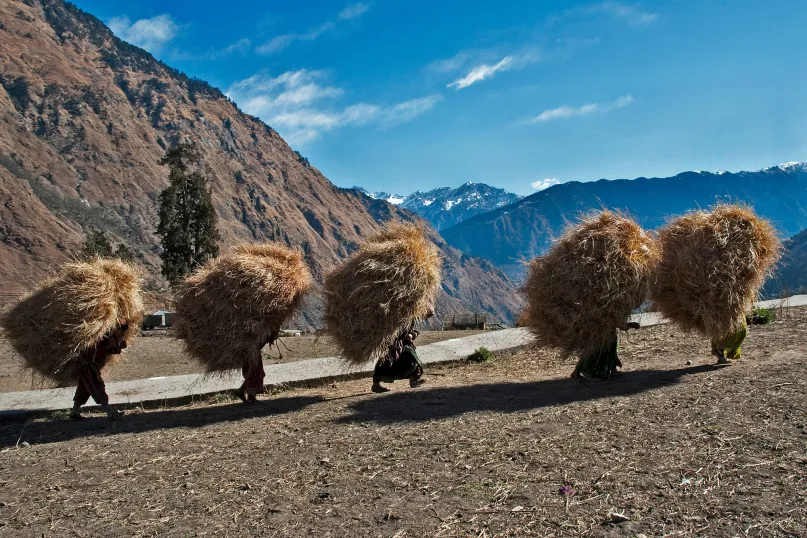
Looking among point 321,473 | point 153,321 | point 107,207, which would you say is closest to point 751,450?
point 321,473

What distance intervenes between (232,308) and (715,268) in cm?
635

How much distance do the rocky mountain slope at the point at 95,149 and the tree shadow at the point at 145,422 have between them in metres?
49.9

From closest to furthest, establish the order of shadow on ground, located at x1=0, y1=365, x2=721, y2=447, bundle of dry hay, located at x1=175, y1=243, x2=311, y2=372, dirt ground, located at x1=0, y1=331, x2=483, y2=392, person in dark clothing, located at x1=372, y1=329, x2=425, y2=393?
shadow on ground, located at x1=0, y1=365, x2=721, y2=447 < bundle of dry hay, located at x1=175, y1=243, x2=311, y2=372 < person in dark clothing, located at x1=372, y1=329, x2=425, y2=393 < dirt ground, located at x1=0, y1=331, x2=483, y2=392

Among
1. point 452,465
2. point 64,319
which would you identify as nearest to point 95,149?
A: point 64,319

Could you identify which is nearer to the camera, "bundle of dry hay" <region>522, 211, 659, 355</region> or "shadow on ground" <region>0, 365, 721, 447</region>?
"shadow on ground" <region>0, 365, 721, 447</region>

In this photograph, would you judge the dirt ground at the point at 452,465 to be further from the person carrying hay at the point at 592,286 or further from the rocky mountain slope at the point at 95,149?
the rocky mountain slope at the point at 95,149

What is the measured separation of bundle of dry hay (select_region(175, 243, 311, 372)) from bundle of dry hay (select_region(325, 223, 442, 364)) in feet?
2.43

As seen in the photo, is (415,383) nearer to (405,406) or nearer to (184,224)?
(405,406)

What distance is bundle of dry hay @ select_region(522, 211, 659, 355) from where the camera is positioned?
24.5ft

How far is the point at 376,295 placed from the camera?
24.9 feet

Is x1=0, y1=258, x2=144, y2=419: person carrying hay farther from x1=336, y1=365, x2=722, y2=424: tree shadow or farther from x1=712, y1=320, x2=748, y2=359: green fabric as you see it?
x1=712, y1=320, x2=748, y2=359: green fabric

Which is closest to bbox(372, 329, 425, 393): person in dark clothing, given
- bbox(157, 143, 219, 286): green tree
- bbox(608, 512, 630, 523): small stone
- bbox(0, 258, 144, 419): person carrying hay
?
bbox(0, 258, 144, 419): person carrying hay

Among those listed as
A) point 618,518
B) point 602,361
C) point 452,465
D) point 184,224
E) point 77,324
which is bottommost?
point 618,518

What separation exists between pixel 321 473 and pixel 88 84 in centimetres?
16013
